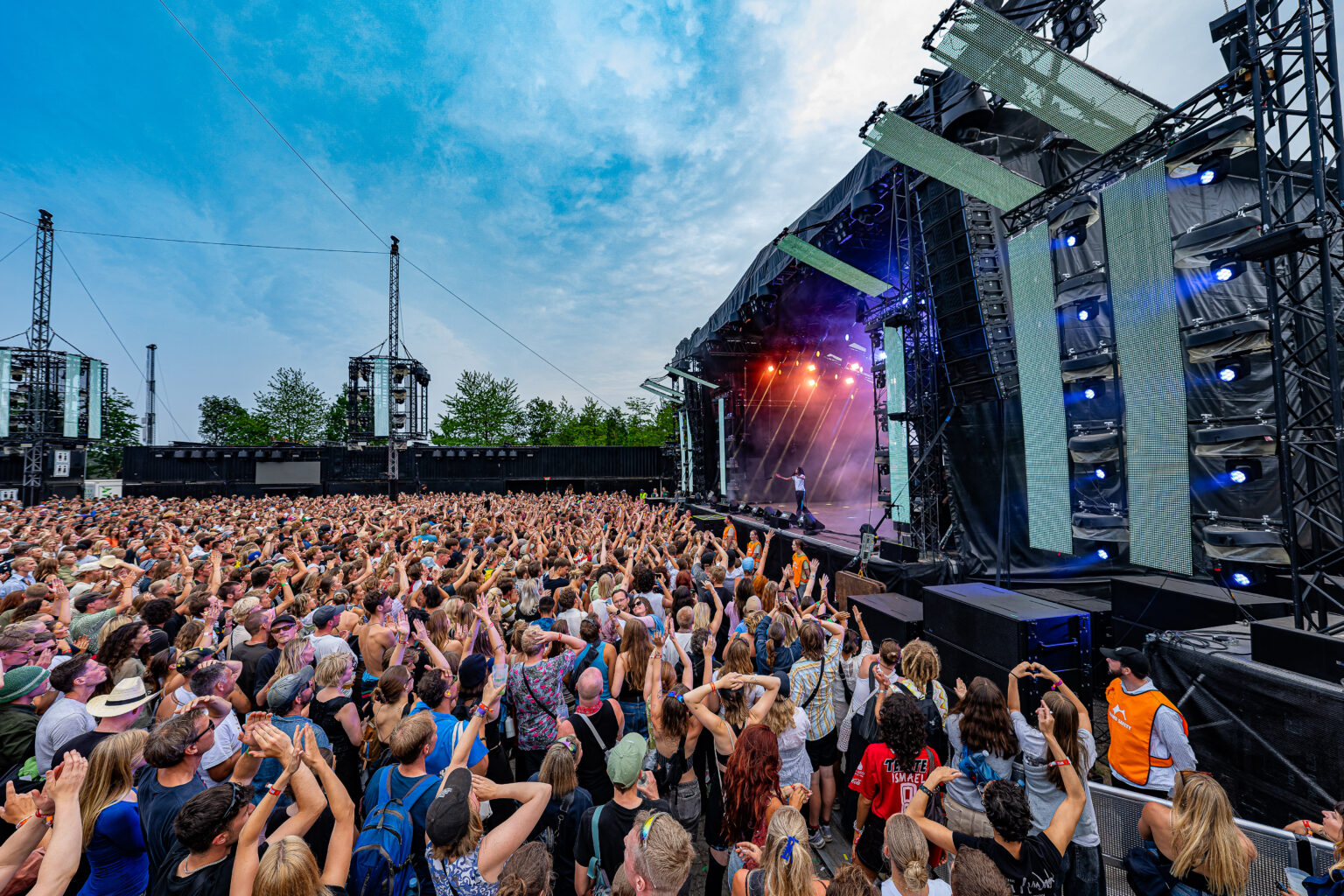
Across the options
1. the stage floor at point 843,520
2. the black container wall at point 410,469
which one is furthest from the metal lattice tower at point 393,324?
the stage floor at point 843,520

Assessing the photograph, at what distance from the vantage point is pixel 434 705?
2.55m

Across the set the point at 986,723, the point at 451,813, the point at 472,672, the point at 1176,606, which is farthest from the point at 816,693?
the point at 1176,606

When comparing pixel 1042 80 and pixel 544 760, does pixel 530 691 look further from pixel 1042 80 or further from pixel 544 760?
pixel 1042 80

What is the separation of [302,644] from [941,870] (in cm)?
370

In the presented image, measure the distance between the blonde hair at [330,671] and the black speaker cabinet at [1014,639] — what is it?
4.66m

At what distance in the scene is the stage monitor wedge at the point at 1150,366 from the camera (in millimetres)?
5004

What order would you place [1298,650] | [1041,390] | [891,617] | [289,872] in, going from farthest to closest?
[1041,390]
[891,617]
[1298,650]
[289,872]

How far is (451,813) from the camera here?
1.74 meters

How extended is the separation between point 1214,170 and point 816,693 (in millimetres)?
5472

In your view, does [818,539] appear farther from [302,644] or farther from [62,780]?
[62,780]

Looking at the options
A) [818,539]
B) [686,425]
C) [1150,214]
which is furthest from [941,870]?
[686,425]

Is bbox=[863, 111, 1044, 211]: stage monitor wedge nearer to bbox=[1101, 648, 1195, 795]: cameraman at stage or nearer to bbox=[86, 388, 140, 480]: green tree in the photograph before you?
bbox=[1101, 648, 1195, 795]: cameraman at stage

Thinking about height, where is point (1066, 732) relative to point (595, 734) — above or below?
above

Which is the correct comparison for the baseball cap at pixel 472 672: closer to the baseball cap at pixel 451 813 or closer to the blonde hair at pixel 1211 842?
the baseball cap at pixel 451 813
